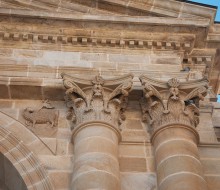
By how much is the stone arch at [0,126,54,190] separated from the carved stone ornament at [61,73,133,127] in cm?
111

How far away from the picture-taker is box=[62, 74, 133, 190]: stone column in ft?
29.3

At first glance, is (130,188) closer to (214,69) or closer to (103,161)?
(103,161)

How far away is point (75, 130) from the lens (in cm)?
1004

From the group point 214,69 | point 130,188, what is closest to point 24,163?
point 130,188

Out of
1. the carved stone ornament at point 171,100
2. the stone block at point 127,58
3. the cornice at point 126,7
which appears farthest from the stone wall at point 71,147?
the cornice at point 126,7

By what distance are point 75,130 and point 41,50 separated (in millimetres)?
2798

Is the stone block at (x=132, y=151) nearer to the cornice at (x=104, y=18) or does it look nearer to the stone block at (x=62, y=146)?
the stone block at (x=62, y=146)

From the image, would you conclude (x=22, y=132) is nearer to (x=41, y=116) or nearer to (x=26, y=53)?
(x=41, y=116)

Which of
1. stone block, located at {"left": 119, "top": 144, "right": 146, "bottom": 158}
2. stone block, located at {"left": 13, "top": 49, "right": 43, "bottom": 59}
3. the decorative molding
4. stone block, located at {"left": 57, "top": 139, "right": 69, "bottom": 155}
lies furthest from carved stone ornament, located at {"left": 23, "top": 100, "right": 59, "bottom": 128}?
the decorative molding

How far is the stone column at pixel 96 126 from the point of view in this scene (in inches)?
351

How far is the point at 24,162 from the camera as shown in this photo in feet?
31.8

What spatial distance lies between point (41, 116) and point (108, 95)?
53.6 inches

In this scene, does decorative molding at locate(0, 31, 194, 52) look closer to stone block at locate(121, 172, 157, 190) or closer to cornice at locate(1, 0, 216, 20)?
cornice at locate(1, 0, 216, 20)

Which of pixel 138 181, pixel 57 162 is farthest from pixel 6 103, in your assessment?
pixel 138 181
